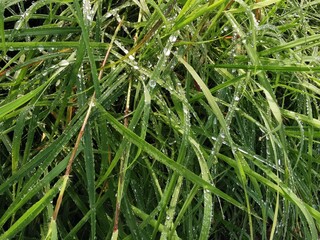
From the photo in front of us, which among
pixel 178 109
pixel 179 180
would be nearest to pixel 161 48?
pixel 178 109

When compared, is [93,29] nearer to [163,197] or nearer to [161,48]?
[161,48]

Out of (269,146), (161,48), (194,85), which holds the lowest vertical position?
(269,146)

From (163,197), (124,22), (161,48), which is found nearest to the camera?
(163,197)

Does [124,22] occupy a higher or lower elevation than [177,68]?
higher

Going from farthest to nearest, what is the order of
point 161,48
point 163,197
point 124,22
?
1. point 124,22
2. point 161,48
3. point 163,197

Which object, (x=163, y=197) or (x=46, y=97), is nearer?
(x=163, y=197)

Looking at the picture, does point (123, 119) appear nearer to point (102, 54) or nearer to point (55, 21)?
point (102, 54)
